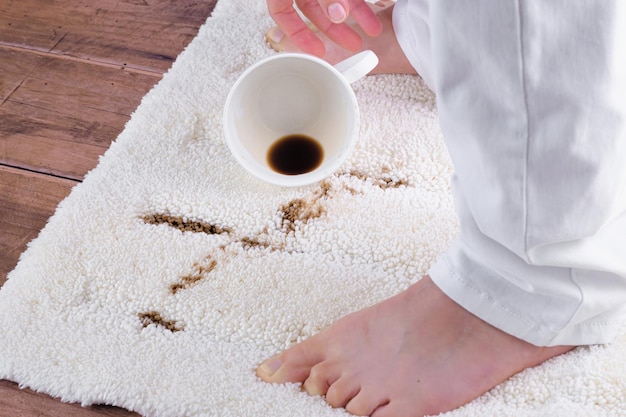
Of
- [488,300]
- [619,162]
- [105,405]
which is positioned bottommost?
[105,405]

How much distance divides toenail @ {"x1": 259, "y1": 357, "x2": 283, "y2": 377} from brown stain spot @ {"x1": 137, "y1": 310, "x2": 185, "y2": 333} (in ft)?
0.32

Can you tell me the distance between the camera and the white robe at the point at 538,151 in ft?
1.46

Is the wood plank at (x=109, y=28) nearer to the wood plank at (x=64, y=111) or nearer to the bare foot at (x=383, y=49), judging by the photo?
the wood plank at (x=64, y=111)

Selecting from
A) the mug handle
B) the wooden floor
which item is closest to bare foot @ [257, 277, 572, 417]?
the mug handle

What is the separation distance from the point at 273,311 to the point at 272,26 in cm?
40

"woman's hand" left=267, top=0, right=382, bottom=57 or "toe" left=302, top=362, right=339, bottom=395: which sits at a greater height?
"woman's hand" left=267, top=0, right=382, bottom=57

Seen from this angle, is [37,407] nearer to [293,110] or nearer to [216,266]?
[216,266]

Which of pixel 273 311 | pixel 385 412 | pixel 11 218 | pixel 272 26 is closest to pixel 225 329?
pixel 273 311

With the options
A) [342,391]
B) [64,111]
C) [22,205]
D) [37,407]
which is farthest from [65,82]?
[342,391]

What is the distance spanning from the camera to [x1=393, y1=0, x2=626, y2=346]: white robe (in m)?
0.45

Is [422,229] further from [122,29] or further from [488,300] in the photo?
[122,29]

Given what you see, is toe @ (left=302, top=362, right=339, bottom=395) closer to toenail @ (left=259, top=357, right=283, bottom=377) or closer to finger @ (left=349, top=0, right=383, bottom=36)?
toenail @ (left=259, top=357, right=283, bottom=377)

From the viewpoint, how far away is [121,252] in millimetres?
710

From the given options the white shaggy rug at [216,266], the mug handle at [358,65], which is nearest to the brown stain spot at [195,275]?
the white shaggy rug at [216,266]
